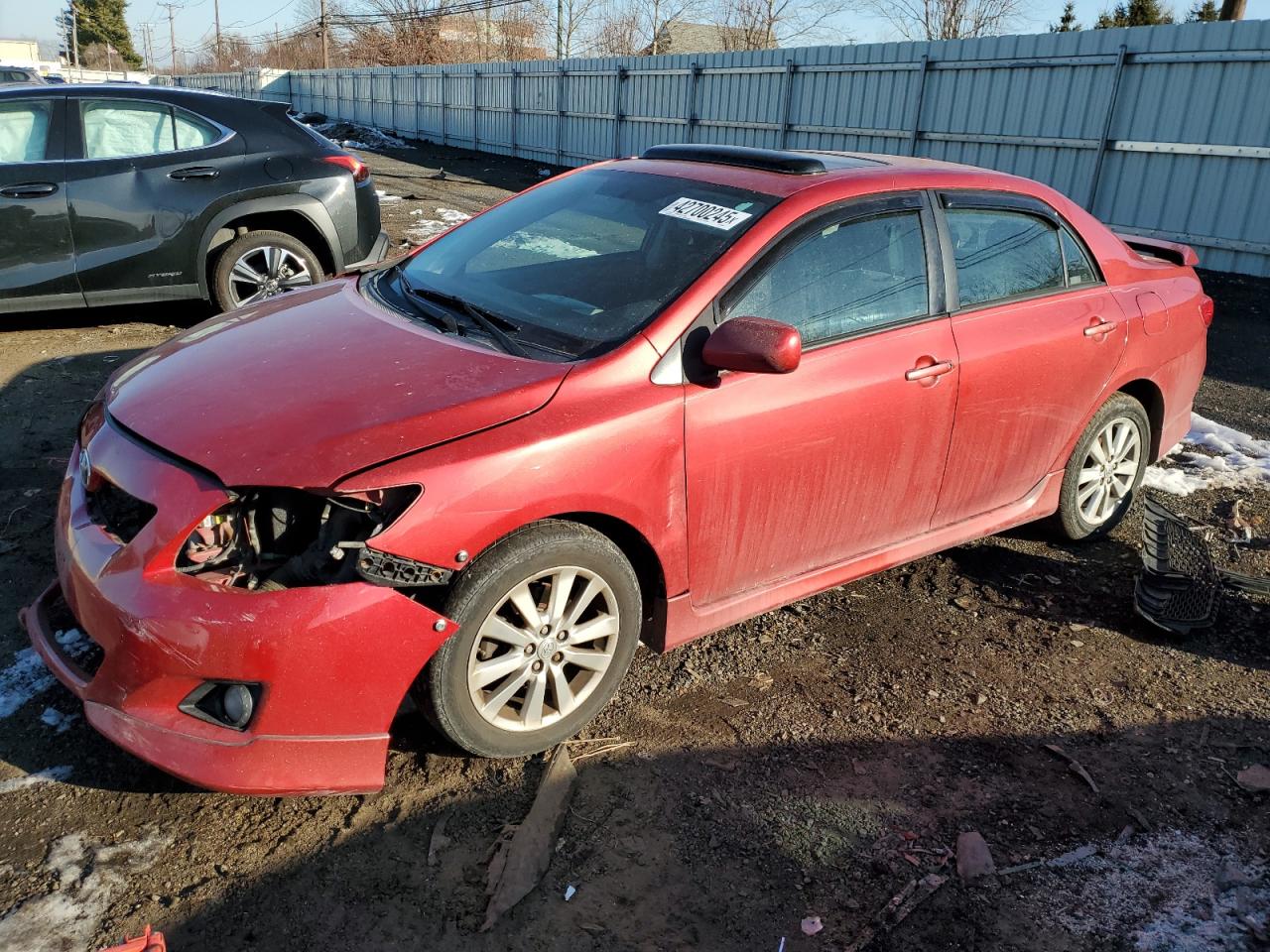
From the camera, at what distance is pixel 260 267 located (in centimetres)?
706

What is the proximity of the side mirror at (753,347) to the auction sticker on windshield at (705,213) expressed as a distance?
0.54m

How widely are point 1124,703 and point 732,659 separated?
54.1 inches

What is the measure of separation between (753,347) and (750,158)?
118 cm

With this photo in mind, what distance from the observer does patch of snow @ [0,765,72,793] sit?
2.70m

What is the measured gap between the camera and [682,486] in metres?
3.00

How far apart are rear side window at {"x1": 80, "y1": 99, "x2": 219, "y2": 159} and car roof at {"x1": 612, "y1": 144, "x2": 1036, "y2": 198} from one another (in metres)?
4.21

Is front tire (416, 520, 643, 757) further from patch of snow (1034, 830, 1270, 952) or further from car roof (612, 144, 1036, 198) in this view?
car roof (612, 144, 1036, 198)

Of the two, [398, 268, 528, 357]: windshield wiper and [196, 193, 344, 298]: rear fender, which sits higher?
[398, 268, 528, 357]: windshield wiper

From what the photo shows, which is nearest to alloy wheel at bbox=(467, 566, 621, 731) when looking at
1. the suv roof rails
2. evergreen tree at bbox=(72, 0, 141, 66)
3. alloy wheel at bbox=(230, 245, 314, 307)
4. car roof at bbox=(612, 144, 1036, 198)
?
car roof at bbox=(612, 144, 1036, 198)

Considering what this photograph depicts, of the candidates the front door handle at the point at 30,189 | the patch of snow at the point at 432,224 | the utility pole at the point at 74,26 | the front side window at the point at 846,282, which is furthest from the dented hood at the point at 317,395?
the utility pole at the point at 74,26

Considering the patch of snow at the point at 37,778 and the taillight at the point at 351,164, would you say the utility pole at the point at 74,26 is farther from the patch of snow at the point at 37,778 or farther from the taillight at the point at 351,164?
the patch of snow at the point at 37,778

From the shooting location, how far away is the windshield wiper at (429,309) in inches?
129

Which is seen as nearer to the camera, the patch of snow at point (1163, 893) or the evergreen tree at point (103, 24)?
the patch of snow at point (1163, 893)

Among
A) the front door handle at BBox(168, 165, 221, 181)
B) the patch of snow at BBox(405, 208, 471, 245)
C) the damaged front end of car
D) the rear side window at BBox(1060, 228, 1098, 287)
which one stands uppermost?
the rear side window at BBox(1060, 228, 1098, 287)
